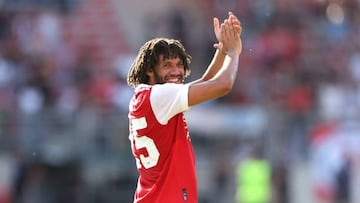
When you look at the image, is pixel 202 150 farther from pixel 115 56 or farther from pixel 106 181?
pixel 115 56

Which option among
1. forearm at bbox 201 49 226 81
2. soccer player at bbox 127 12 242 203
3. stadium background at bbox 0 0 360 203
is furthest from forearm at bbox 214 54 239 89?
stadium background at bbox 0 0 360 203

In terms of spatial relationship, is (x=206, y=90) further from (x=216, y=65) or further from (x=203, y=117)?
(x=203, y=117)

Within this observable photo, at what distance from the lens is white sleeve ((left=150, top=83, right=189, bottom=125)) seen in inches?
261

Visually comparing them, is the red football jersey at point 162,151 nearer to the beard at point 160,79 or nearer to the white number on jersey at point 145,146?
the white number on jersey at point 145,146

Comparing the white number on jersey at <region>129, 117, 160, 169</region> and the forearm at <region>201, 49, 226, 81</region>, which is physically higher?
the forearm at <region>201, 49, 226, 81</region>

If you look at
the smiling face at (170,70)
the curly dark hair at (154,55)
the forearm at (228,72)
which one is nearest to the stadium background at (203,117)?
the curly dark hair at (154,55)

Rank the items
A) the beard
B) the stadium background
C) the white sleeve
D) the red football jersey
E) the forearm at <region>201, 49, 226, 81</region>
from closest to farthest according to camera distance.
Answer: the white sleeve → the red football jersey → the beard → the forearm at <region>201, 49, 226, 81</region> → the stadium background

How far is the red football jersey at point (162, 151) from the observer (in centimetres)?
682

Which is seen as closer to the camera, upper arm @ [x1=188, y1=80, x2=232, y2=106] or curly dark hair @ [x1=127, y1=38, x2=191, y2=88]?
upper arm @ [x1=188, y1=80, x2=232, y2=106]

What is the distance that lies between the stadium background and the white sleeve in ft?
29.2

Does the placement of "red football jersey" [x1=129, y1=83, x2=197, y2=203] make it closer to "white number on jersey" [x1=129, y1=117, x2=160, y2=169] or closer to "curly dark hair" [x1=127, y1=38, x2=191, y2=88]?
"white number on jersey" [x1=129, y1=117, x2=160, y2=169]

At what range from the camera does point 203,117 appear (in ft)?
52.7

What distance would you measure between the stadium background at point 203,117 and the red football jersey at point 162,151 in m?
8.72

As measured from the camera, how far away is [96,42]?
18812mm
